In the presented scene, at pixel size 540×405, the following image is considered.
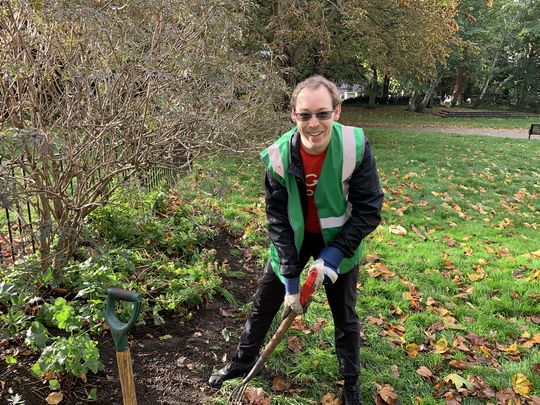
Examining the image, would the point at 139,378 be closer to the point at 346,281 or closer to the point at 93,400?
the point at 93,400

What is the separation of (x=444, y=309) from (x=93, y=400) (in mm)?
2748

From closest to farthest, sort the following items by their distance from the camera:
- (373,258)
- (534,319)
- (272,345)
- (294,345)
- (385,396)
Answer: (272,345) < (385,396) < (294,345) < (534,319) < (373,258)

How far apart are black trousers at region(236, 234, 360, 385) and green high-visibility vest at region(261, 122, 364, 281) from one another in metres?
0.14

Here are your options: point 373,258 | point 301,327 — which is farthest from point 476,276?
point 301,327

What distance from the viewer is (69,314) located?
260 cm

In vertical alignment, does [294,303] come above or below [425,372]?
above

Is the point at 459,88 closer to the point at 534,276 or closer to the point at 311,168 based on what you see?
the point at 534,276

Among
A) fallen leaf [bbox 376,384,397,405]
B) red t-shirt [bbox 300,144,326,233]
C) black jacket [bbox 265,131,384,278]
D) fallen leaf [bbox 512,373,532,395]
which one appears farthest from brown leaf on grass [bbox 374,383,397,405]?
red t-shirt [bbox 300,144,326,233]

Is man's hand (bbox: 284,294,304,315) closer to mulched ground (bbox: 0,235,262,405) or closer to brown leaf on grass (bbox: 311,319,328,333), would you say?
mulched ground (bbox: 0,235,262,405)

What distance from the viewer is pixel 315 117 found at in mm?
2162

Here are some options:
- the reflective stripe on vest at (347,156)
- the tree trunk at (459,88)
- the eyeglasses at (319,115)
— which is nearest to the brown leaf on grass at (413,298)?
the reflective stripe on vest at (347,156)

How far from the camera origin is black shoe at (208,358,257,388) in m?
2.76

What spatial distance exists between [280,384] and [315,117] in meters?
1.70

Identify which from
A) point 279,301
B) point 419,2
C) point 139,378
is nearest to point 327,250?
point 279,301
